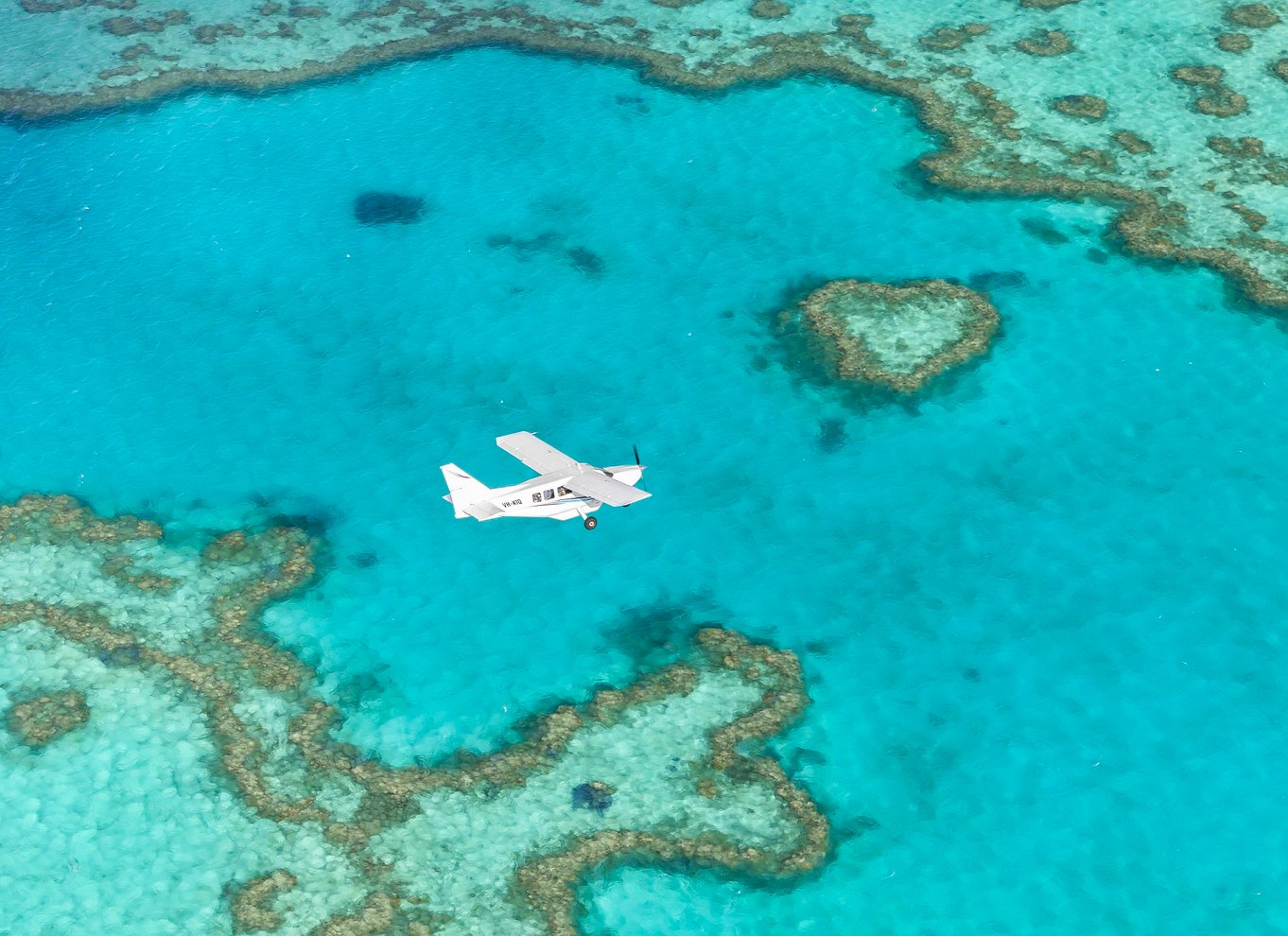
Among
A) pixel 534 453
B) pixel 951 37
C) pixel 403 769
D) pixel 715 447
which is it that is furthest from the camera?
pixel 951 37

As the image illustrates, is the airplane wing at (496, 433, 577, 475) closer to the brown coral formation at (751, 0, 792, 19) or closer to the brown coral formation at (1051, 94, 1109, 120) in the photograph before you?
the brown coral formation at (1051, 94, 1109, 120)

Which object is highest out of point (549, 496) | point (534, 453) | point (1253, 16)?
point (1253, 16)

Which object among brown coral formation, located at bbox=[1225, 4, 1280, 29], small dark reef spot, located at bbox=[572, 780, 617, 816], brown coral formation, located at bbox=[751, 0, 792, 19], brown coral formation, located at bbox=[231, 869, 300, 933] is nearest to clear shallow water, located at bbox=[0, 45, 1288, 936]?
brown coral formation, located at bbox=[231, 869, 300, 933]

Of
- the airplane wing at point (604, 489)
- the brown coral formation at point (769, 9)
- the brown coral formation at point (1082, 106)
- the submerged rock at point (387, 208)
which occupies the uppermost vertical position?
the brown coral formation at point (769, 9)

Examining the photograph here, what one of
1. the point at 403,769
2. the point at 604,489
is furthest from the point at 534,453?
the point at 403,769

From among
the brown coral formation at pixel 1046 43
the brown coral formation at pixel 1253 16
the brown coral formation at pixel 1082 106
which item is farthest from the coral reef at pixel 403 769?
the brown coral formation at pixel 1253 16

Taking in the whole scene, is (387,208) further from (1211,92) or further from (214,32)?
(1211,92)

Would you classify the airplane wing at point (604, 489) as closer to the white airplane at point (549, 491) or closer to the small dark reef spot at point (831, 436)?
the white airplane at point (549, 491)
